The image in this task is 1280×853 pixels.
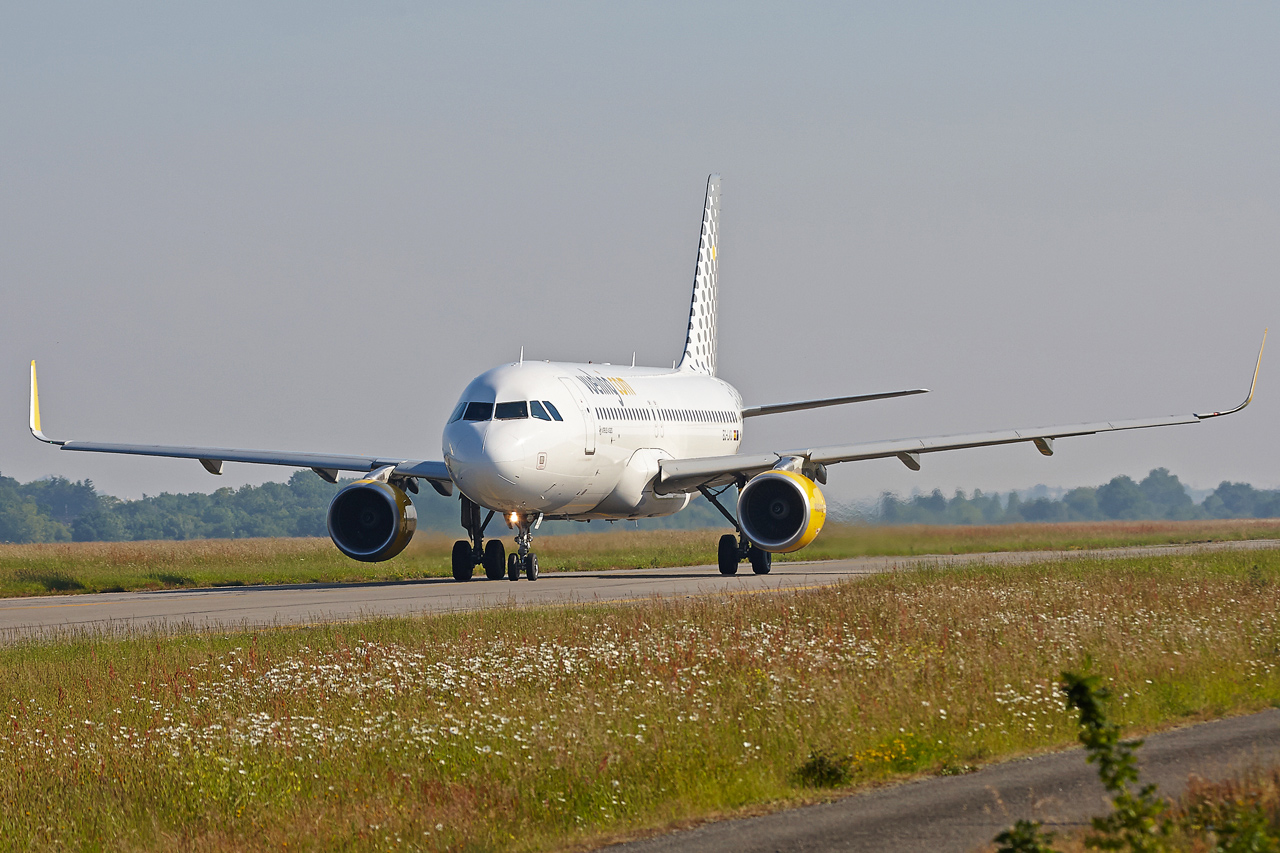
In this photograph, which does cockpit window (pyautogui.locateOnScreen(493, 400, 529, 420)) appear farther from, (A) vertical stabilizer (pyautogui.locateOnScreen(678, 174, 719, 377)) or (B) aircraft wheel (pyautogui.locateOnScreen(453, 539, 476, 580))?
(A) vertical stabilizer (pyautogui.locateOnScreen(678, 174, 719, 377))

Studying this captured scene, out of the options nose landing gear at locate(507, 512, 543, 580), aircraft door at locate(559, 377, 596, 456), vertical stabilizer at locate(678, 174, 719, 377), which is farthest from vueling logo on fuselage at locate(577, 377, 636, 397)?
vertical stabilizer at locate(678, 174, 719, 377)

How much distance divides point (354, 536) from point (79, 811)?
23.0m

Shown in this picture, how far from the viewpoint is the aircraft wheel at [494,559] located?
110ft

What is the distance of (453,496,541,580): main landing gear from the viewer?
3234 cm

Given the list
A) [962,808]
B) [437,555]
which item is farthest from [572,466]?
[962,808]

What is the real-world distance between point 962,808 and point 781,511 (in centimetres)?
2353

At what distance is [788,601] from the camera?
70.1ft

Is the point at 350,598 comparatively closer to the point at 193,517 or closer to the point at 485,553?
the point at 485,553

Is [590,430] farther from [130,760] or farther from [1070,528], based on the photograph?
[1070,528]

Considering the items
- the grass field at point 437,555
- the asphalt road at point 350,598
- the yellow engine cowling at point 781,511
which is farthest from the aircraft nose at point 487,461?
the grass field at point 437,555

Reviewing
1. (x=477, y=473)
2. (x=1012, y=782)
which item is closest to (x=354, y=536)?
(x=477, y=473)

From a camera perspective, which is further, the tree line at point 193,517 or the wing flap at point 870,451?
the tree line at point 193,517

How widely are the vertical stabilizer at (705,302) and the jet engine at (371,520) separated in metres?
14.0

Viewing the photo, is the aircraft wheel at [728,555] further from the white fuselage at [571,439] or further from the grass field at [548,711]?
the grass field at [548,711]
